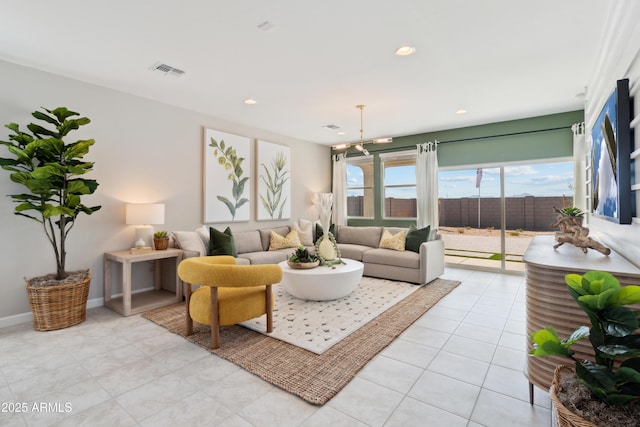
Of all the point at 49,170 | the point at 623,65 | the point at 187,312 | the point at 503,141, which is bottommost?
the point at 187,312

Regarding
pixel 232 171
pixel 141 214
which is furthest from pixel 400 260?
pixel 141 214

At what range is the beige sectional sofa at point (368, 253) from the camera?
4363mm

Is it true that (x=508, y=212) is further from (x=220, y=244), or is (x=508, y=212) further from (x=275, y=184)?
(x=220, y=244)

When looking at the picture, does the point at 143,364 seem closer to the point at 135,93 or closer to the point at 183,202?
the point at 183,202

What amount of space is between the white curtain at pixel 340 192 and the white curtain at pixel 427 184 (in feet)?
6.00

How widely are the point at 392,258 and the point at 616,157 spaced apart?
3.30 m

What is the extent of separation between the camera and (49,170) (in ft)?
9.50

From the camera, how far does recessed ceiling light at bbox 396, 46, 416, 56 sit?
286 cm

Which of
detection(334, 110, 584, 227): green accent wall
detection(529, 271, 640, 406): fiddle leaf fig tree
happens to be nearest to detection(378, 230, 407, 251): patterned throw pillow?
detection(334, 110, 584, 227): green accent wall

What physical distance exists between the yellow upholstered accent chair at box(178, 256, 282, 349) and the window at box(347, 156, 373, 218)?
15.5 ft

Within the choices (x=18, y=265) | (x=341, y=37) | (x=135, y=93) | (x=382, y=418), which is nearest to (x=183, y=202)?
(x=135, y=93)

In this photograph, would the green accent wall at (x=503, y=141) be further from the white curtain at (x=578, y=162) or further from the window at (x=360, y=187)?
the window at (x=360, y=187)

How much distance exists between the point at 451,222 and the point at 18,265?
6649 mm

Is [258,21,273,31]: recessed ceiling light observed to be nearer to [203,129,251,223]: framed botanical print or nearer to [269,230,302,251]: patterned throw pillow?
[203,129,251,223]: framed botanical print
